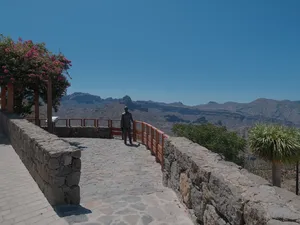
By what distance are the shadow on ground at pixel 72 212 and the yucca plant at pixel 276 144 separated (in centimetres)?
994

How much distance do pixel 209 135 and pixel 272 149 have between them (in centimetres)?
1129

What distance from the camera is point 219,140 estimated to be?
74.8ft

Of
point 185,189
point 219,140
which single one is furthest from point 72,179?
point 219,140

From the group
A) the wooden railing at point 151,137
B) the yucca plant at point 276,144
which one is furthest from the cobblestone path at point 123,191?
the yucca plant at point 276,144

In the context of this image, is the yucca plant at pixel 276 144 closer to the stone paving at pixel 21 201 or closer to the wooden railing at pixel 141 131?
the wooden railing at pixel 141 131

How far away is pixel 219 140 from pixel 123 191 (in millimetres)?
17199

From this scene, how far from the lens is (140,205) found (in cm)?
515

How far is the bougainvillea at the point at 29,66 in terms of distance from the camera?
13.2m

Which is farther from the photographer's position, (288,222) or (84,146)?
(84,146)

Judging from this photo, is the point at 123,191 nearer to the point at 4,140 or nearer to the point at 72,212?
the point at 72,212

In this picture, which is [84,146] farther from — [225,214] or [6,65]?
[225,214]

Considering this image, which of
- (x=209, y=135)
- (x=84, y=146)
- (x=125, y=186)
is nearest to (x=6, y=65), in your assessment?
(x=84, y=146)

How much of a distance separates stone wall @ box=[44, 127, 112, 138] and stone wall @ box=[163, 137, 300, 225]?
12001mm

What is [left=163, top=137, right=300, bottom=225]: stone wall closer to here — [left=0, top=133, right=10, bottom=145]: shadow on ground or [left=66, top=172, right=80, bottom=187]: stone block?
[left=66, top=172, right=80, bottom=187]: stone block
